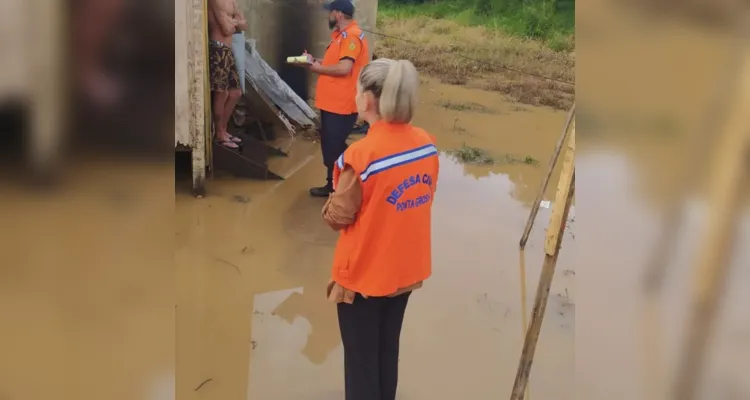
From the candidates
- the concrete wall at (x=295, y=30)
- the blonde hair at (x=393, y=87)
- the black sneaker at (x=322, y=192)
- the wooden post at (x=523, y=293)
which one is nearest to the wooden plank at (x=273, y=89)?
the concrete wall at (x=295, y=30)

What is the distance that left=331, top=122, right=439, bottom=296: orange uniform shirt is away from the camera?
2205 millimetres

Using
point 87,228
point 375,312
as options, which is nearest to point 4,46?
point 87,228

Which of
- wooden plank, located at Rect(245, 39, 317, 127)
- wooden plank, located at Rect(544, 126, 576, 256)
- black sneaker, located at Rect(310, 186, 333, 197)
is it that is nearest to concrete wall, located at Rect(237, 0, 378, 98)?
wooden plank, located at Rect(245, 39, 317, 127)

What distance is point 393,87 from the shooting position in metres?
2.25

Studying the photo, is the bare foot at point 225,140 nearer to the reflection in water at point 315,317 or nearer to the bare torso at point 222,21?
the bare torso at point 222,21

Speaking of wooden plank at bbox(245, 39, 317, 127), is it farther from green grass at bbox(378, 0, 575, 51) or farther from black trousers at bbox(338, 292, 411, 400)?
green grass at bbox(378, 0, 575, 51)

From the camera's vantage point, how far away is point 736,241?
34.3 inches

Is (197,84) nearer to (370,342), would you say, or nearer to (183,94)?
(183,94)

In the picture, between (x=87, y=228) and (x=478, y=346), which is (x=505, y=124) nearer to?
(x=478, y=346)

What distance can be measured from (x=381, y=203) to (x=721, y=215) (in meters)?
1.40

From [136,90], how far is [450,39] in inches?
588

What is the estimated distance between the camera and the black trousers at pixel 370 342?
242 centimetres

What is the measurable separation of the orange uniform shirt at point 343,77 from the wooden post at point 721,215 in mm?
4115

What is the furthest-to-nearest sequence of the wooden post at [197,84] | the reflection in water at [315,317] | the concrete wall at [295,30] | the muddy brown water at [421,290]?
the concrete wall at [295,30], the wooden post at [197,84], the reflection in water at [315,317], the muddy brown water at [421,290]
